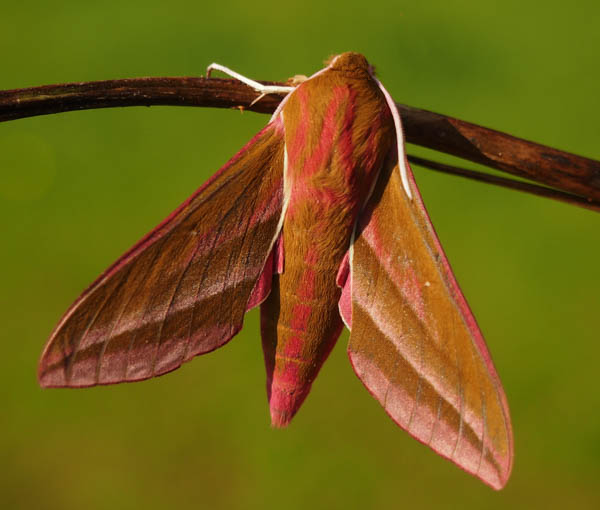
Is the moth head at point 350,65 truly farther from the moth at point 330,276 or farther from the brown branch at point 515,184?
the brown branch at point 515,184

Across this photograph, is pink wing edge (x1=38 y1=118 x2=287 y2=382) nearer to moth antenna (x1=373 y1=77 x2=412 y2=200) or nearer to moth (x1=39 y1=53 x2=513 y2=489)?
moth (x1=39 y1=53 x2=513 y2=489)

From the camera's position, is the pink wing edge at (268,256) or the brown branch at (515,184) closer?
the pink wing edge at (268,256)

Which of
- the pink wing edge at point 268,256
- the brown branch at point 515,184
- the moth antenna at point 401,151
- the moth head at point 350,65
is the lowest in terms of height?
the pink wing edge at point 268,256

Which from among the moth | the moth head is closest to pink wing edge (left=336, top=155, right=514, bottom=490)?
the moth

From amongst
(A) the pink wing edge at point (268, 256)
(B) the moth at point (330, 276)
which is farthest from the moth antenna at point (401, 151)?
(A) the pink wing edge at point (268, 256)

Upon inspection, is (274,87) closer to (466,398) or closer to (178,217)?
(178,217)

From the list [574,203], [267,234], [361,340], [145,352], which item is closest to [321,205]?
[267,234]
